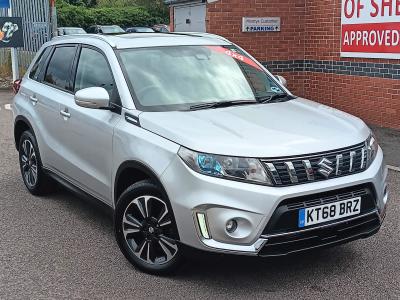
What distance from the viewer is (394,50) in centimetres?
879

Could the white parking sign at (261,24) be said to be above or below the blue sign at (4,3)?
below

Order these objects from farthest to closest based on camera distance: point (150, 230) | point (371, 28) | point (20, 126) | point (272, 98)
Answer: point (371, 28) → point (20, 126) → point (272, 98) → point (150, 230)

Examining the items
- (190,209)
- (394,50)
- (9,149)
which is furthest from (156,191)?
(394,50)

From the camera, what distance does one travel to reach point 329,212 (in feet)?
12.0

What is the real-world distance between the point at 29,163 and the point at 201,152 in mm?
3190

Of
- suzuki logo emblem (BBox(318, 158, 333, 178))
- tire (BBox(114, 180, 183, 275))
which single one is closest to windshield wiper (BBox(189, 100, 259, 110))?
tire (BBox(114, 180, 183, 275))

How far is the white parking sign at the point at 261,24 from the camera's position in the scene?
10.4m

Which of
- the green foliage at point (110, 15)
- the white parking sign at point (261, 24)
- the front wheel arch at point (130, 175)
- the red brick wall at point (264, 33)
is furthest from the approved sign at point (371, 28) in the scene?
the green foliage at point (110, 15)

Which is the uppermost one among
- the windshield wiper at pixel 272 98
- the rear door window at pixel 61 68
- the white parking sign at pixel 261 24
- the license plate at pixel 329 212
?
the white parking sign at pixel 261 24

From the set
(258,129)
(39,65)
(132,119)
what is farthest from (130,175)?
(39,65)

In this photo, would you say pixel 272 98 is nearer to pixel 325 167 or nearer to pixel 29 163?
pixel 325 167

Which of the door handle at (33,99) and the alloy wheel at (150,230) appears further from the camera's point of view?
the door handle at (33,99)

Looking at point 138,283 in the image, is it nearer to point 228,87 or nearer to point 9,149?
point 228,87

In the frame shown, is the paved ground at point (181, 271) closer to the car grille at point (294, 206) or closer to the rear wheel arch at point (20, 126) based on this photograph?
the car grille at point (294, 206)
